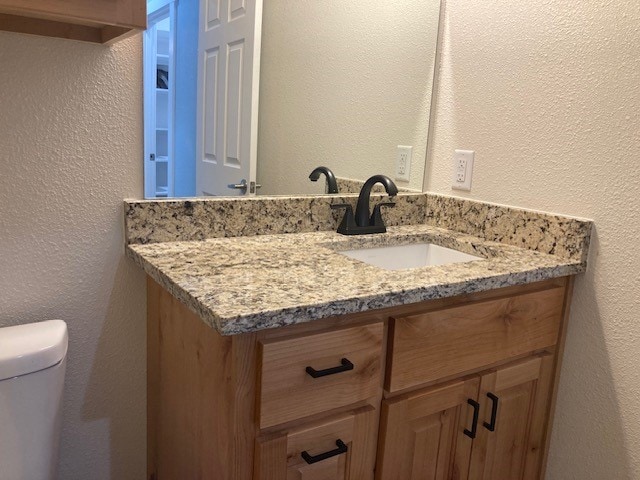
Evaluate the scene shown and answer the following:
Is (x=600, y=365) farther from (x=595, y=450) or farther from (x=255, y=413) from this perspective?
(x=255, y=413)

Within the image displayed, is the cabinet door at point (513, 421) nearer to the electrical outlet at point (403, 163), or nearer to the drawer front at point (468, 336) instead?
the drawer front at point (468, 336)

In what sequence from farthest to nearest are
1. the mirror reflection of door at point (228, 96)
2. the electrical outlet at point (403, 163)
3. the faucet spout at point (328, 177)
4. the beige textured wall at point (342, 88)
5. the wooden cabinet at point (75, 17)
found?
the electrical outlet at point (403, 163), the faucet spout at point (328, 177), the beige textured wall at point (342, 88), the mirror reflection of door at point (228, 96), the wooden cabinet at point (75, 17)

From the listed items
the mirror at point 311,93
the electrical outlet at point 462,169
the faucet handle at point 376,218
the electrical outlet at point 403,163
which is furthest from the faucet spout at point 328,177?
the electrical outlet at point 462,169

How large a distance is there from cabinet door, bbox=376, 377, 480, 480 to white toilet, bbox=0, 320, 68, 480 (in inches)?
24.3

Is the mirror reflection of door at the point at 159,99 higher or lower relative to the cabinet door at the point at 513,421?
higher

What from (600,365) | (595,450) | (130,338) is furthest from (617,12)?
(130,338)

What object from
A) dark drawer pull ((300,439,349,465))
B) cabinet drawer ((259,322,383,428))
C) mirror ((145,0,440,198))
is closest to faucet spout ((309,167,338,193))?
mirror ((145,0,440,198))

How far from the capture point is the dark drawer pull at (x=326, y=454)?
0.91 metres

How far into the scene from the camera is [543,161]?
4.38 feet

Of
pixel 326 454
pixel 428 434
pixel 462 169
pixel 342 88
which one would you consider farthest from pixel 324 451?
pixel 342 88

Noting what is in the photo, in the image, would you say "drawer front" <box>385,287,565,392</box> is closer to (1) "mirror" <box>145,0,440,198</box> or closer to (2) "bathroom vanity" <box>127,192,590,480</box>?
(2) "bathroom vanity" <box>127,192,590,480</box>

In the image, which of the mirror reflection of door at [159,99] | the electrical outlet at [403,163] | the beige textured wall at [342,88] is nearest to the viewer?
the mirror reflection of door at [159,99]

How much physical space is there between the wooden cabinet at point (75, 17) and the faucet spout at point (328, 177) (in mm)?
636

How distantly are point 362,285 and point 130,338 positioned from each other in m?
0.59
